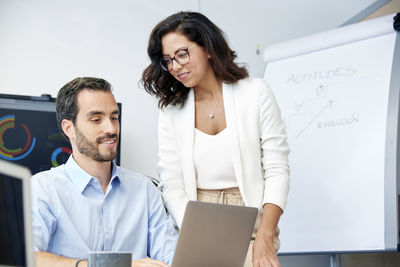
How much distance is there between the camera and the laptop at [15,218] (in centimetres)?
64

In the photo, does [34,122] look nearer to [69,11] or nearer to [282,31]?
[69,11]

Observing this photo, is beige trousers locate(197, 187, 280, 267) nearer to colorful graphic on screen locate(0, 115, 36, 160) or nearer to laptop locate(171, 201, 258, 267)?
laptop locate(171, 201, 258, 267)

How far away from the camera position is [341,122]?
110 inches

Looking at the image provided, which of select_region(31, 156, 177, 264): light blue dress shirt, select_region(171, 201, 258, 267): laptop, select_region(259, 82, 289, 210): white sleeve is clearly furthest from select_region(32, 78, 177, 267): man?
select_region(259, 82, 289, 210): white sleeve

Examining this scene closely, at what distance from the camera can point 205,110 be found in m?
1.95

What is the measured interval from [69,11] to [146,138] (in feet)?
2.61

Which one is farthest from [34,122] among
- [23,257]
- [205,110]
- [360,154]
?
[23,257]

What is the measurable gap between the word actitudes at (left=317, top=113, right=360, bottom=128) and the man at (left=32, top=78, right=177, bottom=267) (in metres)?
1.28

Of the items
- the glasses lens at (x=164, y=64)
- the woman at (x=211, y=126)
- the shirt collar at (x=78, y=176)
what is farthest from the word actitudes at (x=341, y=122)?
the shirt collar at (x=78, y=176)

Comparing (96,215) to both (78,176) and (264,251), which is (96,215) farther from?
(264,251)

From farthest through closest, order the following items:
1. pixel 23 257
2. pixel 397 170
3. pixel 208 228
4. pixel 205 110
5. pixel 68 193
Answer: pixel 397 170, pixel 205 110, pixel 68 193, pixel 208 228, pixel 23 257

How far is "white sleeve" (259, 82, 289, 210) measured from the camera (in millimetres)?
1776

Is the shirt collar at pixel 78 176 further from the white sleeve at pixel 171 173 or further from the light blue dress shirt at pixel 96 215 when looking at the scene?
the white sleeve at pixel 171 173

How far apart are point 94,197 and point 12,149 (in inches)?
43.5
